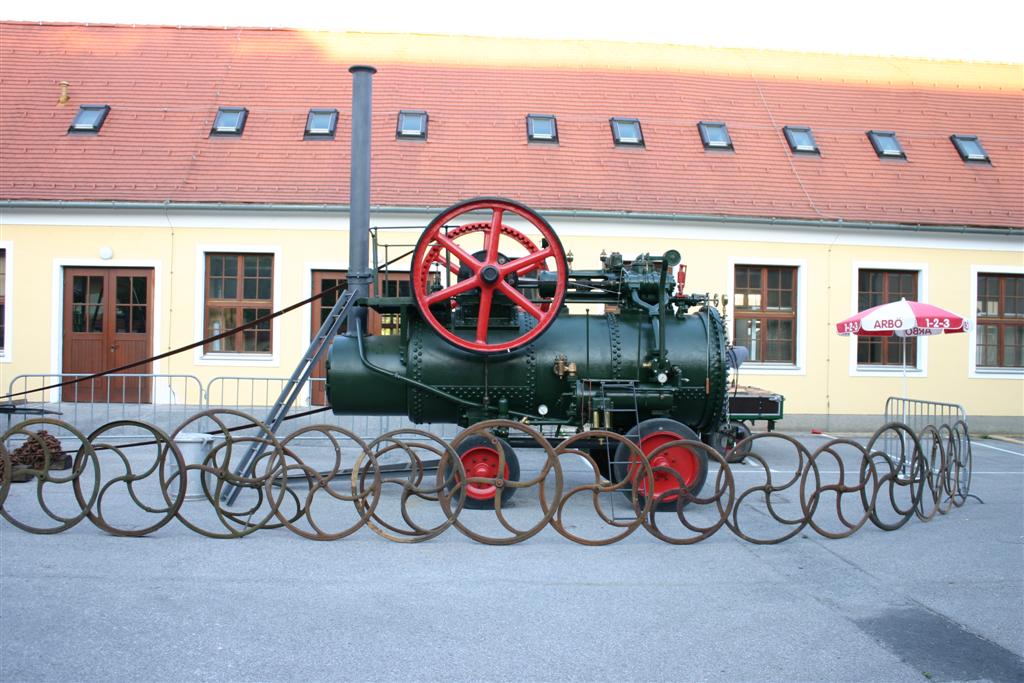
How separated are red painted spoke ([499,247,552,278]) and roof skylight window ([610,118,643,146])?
1074 centimetres

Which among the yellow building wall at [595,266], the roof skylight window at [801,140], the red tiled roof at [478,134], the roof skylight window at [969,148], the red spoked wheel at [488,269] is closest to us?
the red spoked wheel at [488,269]

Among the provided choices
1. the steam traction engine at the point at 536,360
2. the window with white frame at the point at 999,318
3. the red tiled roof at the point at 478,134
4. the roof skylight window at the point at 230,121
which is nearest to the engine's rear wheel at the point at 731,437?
the steam traction engine at the point at 536,360

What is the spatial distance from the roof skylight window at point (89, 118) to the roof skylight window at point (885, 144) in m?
16.1

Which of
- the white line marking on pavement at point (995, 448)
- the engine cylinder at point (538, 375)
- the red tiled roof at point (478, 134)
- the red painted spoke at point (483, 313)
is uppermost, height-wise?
the red tiled roof at point (478, 134)

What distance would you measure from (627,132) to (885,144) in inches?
224

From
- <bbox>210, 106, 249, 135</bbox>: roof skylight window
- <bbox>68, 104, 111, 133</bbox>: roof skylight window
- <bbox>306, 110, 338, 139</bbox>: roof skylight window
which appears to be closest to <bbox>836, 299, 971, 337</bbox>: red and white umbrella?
<bbox>306, 110, 338, 139</bbox>: roof skylight window

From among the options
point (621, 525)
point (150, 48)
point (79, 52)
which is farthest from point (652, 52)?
point (621, 525)

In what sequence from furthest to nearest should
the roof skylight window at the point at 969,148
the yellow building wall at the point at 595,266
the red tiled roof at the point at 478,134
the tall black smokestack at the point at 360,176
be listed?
the roof skylight window at the point at 969,148 < the red tiled roof at the point at 478,134 < the yellow building wall at the point at 595,266 < the tall black smokestack at the point at 360,176

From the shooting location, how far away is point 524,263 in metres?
8.42

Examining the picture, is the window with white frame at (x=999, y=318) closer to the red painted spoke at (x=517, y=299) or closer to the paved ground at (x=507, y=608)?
the paved ground at (x=507, y=608)

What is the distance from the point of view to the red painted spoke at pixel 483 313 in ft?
27.8

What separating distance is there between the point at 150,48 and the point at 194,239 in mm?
6580

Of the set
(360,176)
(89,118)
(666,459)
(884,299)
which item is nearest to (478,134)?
(89,118)

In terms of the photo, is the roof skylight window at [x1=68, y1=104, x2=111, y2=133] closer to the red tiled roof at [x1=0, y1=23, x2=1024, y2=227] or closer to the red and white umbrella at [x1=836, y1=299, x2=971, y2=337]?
the red tiled roof at [x1=0, y1=23, x2=1024, y2=227]
